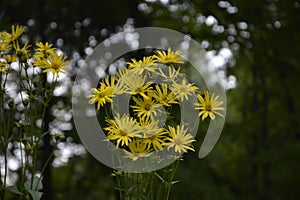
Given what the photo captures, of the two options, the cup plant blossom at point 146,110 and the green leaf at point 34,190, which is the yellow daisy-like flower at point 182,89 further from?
the green leaf at point 34,190

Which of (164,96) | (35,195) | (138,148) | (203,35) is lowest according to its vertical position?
(35,195)

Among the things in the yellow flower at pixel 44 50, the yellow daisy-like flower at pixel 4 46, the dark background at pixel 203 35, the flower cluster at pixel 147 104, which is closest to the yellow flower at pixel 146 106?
the flower cluster at pixel 147 104

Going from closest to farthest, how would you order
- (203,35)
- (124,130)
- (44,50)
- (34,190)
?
1. (124,130)
2. (44,50)
3. (34,190)
4. (203,35)

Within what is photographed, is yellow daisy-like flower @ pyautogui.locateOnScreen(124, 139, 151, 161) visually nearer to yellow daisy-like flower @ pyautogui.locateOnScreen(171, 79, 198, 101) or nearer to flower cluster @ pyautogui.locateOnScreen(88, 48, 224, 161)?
flower cluster @ pyautogui.locateOnScreen(88, 48, 224, 161)

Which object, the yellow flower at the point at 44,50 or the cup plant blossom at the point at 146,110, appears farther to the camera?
the yellow flower at the point at 44,50

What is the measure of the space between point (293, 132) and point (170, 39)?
148 centimetres

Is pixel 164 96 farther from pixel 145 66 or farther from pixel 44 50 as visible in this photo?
pixel 44 50

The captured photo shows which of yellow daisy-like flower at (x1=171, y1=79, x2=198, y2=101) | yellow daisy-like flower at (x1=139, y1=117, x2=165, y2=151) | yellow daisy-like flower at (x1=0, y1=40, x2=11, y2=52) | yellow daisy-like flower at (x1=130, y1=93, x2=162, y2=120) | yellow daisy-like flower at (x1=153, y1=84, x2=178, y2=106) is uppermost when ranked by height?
yellow daisy-like flower at (x1=0, y1=40, x2=11, y2=52)

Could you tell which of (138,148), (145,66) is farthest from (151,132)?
(145,66)

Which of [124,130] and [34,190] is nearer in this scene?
[124,130]

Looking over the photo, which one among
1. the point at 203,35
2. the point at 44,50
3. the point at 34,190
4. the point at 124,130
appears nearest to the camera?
the point at 124,130

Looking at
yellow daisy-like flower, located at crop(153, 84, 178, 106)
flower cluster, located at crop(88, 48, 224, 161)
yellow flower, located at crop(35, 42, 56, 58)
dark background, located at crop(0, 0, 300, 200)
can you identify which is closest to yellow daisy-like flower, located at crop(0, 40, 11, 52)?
yellow flower, located at crop(35, 42, 56, 58)

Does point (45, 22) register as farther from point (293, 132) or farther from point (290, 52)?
point (293, 132)

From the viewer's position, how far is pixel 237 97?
5.92 m
